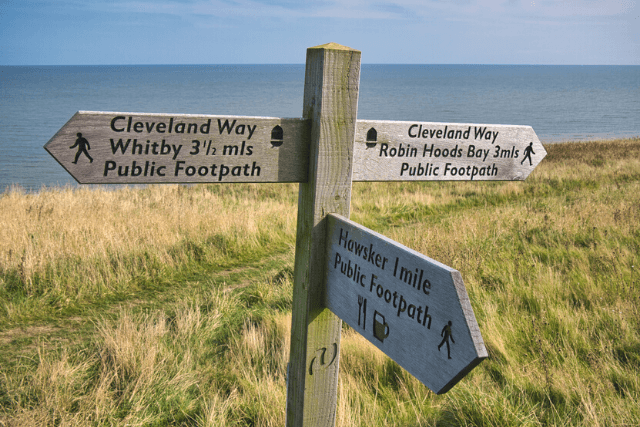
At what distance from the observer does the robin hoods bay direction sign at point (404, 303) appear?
3.58 feet

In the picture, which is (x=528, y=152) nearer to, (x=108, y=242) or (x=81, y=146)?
(x=81, y=146)

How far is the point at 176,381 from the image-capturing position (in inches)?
114

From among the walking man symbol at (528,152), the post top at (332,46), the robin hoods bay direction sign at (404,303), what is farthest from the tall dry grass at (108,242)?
the walking man symbol at (528,152)

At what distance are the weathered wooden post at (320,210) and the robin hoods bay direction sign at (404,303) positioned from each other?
0.07 meters

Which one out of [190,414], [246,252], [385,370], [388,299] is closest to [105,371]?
[190,414]

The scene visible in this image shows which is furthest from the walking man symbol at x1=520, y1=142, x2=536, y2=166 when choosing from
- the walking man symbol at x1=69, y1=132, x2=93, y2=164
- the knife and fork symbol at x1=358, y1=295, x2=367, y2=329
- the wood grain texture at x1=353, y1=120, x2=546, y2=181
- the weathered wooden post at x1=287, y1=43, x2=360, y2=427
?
the walking man symbol at x1=69, y1=132, x2=93, y2=164

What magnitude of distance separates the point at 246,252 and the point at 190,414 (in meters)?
3.96

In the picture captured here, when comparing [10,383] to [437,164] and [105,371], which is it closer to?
[105,371]

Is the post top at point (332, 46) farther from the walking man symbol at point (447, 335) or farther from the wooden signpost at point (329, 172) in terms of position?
the walking man symbol at point (447, 335)

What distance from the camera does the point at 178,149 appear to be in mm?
1609

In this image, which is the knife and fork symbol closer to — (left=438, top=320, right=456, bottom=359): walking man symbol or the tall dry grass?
(left=438, top=320, right=456, bottom=359): walking man symbol

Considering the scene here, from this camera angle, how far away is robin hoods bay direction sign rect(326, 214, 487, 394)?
109 cm

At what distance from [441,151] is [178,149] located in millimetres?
1141

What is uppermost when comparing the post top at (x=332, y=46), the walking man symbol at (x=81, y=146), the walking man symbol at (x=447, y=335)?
the post top at (x=332, y=46)
